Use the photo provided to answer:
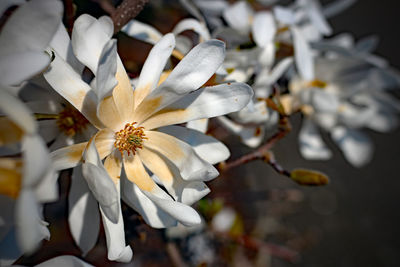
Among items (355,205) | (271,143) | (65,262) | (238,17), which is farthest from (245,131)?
(355,205)

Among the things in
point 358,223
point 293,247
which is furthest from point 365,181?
point 293,247

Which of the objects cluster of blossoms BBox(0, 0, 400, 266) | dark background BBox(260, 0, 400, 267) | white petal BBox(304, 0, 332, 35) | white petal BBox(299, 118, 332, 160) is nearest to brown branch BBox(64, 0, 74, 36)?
cluster of blossoms BBox(0, 0, 400, 266)

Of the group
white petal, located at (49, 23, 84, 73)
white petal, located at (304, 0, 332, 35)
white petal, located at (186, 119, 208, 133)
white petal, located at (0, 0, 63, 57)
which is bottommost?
white petal, located at (186, 119, 208, 133)

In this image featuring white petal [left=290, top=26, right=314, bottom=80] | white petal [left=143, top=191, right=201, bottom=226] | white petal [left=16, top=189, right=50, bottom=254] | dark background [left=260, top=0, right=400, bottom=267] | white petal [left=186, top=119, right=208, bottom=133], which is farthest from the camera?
dark background [left=260, top=0, right=400, bottom=267]

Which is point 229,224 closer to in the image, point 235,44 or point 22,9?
point 235,44

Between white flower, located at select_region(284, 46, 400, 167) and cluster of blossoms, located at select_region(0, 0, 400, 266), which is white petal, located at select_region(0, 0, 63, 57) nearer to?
cluster of blossoms, located at select_region(0, 0, 400, 266)

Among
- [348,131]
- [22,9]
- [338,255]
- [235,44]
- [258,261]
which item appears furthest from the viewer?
[338,255]

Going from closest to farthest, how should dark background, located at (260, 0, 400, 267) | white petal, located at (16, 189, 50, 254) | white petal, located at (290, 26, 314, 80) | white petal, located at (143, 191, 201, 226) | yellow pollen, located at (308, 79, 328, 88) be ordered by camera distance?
white petal, located at (16, 189, 50, 254) → white petal, located at (143, 191, 201, 226) → white petal, located at (290, 26, 314, 80) → yellow pollen, located at (308, 79, 328, 88) → dark background, located at (260, 0, 400, 267)
